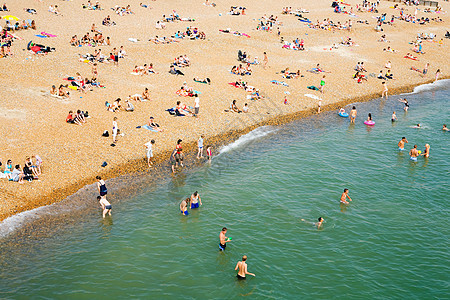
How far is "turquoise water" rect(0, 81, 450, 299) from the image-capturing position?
1825cm

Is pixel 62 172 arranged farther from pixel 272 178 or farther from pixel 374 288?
pixel 374 288

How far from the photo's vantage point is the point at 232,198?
2559 cm

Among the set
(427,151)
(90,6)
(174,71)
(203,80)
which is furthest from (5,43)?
(427,151)

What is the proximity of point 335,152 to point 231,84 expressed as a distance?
14604 mm

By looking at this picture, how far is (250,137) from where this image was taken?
34125 millimetres

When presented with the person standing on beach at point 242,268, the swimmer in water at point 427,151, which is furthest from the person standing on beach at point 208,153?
the swimmer in water at point 427,151

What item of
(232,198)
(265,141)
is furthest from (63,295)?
(265,141)

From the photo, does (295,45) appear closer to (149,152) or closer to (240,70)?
(240,70)

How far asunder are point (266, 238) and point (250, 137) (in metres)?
13.7

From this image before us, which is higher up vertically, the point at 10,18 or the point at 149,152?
the point at 10,18

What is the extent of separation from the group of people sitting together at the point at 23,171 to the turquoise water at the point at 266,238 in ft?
15.0

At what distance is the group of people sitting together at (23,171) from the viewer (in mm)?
23312

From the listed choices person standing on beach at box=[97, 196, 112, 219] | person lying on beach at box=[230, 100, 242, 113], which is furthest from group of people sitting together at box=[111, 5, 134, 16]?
person standing on beach at box=[97, 196, 112, 219]

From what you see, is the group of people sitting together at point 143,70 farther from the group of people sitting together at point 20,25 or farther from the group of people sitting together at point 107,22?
the group of people sitting together at point 20,25
